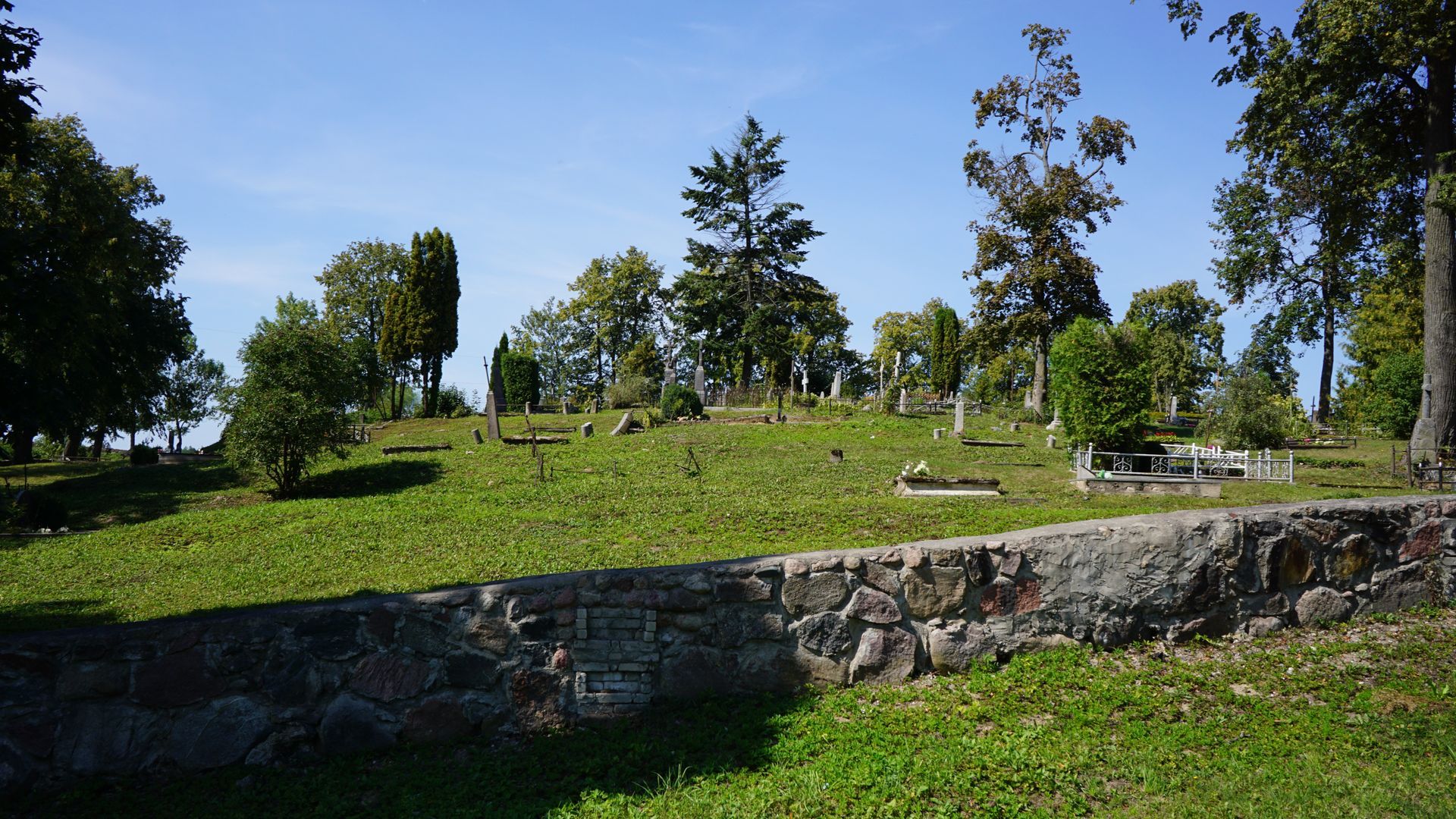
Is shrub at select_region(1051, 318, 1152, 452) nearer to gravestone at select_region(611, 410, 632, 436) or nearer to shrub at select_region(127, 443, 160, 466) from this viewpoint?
gravestone at select_region(611, 410, 632, 436)

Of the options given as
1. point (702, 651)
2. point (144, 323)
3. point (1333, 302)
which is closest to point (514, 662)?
point (702, 651)

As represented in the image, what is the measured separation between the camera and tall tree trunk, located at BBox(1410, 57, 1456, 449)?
680 inches

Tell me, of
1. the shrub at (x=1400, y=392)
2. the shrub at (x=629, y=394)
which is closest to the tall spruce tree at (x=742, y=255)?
the shrub at (x=629, y=394)

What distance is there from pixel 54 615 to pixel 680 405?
67.5 ft

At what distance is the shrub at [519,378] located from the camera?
1588 inches

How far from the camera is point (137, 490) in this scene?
60.6ft

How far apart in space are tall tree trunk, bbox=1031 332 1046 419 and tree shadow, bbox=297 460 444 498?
70.9ft

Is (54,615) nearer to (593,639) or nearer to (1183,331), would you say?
(593,639)

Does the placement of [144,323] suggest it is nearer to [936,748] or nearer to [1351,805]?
[936,748]

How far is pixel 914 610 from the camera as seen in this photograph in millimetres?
5191

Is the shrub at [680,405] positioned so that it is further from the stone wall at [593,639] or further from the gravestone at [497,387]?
the stone wall at [593,639]

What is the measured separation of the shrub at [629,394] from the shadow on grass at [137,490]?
1584 cm

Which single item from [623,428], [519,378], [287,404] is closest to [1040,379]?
[623,428]

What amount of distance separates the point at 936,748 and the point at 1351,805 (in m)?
1.86
